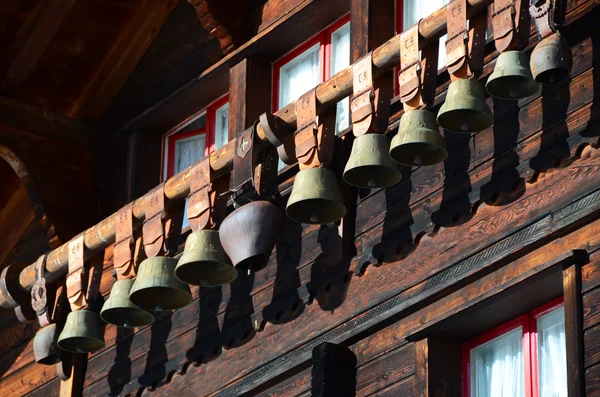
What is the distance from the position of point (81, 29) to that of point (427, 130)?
498cm

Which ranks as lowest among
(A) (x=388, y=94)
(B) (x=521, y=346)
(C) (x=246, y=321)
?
(B) (x=521, y=346)

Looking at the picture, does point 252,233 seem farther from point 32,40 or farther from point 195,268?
point 32,40

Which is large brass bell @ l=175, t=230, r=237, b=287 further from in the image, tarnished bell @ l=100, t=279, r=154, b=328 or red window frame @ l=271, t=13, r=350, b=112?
red window frame @ l=271, t=13, r=350, b=112

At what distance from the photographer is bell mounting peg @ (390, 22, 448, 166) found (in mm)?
8977

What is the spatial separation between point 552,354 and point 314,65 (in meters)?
3.58

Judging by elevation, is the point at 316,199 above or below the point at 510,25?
below

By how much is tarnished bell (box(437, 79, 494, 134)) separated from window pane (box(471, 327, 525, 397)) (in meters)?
1.03

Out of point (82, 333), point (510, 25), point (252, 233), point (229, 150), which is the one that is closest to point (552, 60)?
point (510, 25)

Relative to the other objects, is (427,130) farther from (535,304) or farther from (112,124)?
(112,124)

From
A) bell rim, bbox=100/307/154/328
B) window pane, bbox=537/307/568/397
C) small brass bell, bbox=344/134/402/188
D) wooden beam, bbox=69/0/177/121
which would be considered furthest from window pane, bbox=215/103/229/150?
window pane, bbox=537/307/568/397

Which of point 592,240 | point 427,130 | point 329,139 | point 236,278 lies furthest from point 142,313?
point 592,240

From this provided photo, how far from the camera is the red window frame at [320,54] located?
11445 mm

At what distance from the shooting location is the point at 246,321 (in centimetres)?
1054

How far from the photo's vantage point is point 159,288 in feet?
34.2
